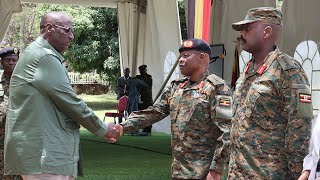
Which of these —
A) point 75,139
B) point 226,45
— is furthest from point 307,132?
point 226,45

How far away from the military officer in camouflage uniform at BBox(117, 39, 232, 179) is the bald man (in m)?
0.67

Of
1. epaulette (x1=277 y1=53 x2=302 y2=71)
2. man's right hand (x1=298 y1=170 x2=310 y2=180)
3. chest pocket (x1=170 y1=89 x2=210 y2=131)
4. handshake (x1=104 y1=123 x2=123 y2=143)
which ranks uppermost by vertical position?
epaulette (x1=277 y1=53 x2=302 y2=71)

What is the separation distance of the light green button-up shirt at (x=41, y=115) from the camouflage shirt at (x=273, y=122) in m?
0.97

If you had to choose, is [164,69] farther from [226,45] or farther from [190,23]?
[190,23]

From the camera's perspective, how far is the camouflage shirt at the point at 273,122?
119 inches

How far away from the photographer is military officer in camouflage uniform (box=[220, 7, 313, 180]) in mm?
3039

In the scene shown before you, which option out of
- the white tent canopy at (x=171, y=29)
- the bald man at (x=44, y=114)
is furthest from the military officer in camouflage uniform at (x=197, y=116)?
the white tent canopy at (x=171, y=29)

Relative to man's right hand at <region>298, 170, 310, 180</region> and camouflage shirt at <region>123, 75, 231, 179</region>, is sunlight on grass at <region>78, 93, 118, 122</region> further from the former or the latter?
man's right hand at <region>298, 170, 310, 180</region>

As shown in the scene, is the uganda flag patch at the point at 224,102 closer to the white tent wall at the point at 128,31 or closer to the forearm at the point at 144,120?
the forearm at the point at 144,120

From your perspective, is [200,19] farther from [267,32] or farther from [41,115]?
[41,115]

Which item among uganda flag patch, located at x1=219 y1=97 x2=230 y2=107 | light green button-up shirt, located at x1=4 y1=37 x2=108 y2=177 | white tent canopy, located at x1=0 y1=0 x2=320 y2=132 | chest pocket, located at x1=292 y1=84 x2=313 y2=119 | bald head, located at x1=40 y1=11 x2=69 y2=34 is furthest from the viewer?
white tent canopy, located at x1=0 y1=0 x2=320 y2=132

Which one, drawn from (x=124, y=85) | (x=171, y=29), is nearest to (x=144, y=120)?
(x=171, y=29)

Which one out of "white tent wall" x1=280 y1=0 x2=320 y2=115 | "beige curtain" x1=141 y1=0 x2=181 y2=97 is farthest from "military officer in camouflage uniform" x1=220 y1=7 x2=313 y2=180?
"beige curtain" x1=141 y1=0 x2=181 y2=97

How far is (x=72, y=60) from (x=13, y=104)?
24.2m
